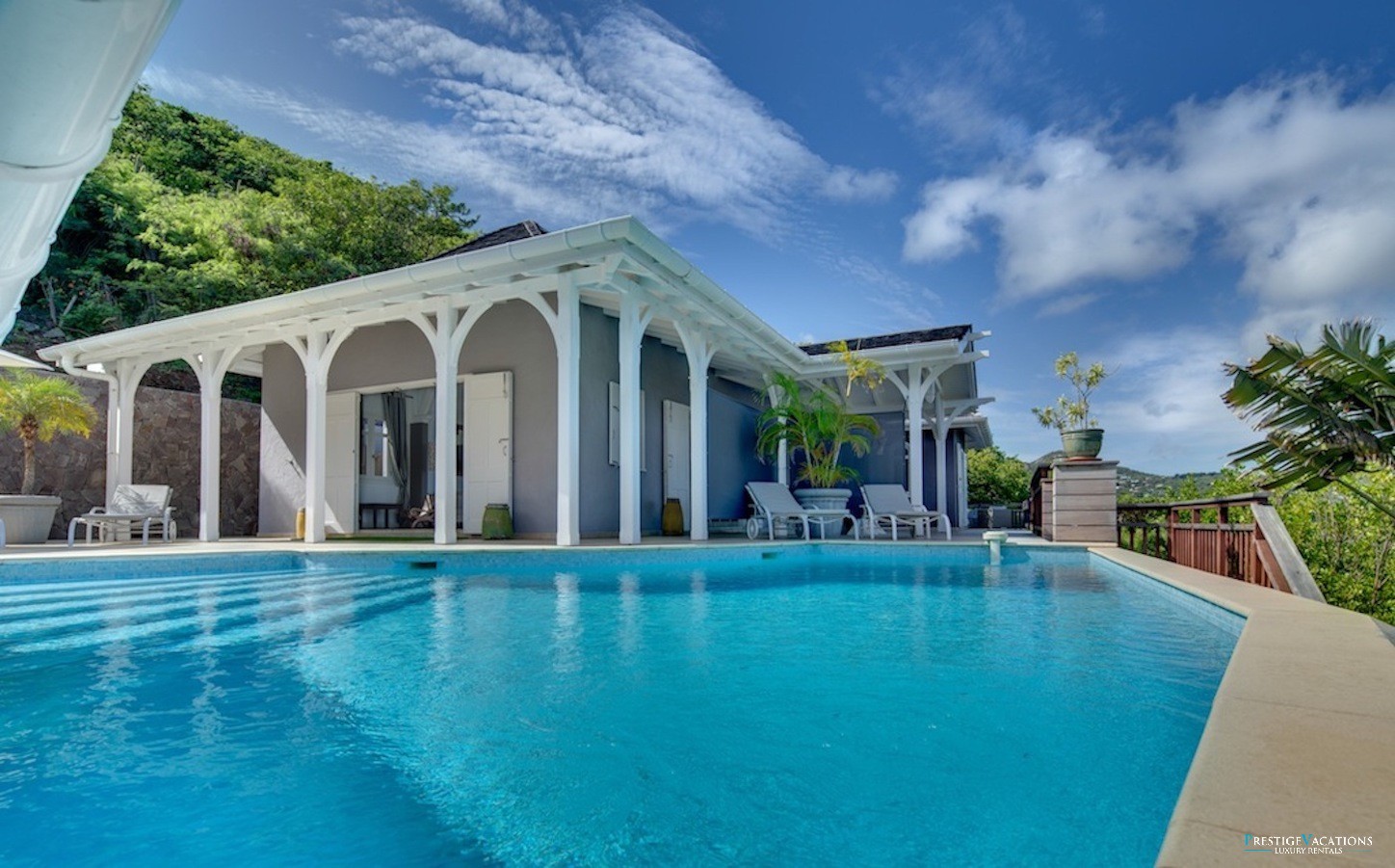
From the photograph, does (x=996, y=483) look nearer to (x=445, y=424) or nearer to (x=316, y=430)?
(x=445, y=424)

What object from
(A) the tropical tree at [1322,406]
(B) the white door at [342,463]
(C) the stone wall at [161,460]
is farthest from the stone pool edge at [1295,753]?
(C) the stone wall at [161,460]

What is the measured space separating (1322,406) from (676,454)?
8.54 meters

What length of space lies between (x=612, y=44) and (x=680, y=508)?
7456mm

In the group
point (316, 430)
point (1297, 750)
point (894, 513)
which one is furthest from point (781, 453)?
point (1297, 750)

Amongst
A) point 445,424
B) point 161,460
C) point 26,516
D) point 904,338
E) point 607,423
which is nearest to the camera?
point 445,424

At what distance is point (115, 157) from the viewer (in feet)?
56.2

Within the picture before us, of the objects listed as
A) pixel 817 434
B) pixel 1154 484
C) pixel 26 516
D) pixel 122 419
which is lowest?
pixel 26 516

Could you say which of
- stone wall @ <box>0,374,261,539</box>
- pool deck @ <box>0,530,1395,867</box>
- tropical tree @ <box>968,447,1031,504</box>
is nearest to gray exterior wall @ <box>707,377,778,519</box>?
stone wall @ <box>0,374,261,539</box>

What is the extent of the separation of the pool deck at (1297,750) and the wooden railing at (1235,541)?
1504mm

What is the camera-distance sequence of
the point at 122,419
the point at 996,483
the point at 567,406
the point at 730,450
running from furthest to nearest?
the point at 996,483
the point at 730,450
the point at 122,419
the point at 567,406

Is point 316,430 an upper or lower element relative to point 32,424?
lower

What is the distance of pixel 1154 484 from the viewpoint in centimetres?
1202

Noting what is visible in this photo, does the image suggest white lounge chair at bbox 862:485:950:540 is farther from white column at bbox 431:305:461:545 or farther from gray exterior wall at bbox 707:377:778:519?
white column at bbox 431:305:461:545

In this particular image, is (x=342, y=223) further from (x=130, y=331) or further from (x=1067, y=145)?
(x=1067, y=145)
